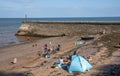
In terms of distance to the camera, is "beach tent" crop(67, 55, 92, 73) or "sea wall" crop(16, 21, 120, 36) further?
"sea wall" crop(16, 21, 120, 36)

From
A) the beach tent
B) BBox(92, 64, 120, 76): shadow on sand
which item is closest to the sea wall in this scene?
BBox(92, 64, 120, 76): shadow on sand

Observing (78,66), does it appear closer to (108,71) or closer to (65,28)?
(108,71)

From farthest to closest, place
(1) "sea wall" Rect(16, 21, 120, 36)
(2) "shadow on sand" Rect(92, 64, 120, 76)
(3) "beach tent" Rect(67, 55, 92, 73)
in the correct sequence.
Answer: (1) "sea wall" Rect(16, 21, 120, 36), (3) "beach tent" Rect(67, 55, 92, 73), (2) "shadow on sand" Rect(92, 64, 120, 76)

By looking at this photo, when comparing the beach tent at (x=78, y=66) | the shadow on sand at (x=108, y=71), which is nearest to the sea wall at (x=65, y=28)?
the shadow on sand at (x=108, y=71)

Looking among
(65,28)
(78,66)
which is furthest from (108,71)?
(65,28)

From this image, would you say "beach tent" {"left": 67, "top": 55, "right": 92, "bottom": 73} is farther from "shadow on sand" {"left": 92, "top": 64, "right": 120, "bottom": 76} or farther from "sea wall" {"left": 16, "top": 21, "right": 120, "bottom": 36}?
"sea wall" {"left": 16, "top": 21, "right": 120, "bottom": 36}

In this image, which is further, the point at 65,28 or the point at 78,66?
the point at 65,28

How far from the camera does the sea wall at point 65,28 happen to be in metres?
46.8

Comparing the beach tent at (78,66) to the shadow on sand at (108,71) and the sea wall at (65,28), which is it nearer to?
the shadow on sand at (108,71)

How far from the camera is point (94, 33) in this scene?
47.1 metres

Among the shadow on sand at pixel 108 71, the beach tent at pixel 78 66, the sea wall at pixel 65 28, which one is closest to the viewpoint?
the shadow on sand at pixel 108 71

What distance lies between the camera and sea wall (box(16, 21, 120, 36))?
46.8 meters

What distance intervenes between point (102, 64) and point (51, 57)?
714cm

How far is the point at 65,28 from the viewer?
51.1 m
